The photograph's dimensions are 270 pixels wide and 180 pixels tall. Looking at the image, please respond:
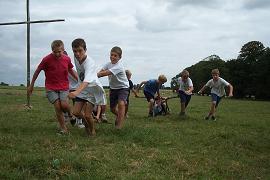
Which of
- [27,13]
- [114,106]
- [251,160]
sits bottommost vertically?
[251,160]

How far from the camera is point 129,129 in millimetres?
9789

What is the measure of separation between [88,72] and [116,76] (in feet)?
5.47

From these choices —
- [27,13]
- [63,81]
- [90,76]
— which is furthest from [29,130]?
[27,13]

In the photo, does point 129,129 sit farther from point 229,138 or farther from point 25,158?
point 25,158

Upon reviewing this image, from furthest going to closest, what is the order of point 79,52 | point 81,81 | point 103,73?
point 103,73
point 81,81
point 79,52

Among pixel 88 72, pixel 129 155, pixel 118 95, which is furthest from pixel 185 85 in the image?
pixel 129 155

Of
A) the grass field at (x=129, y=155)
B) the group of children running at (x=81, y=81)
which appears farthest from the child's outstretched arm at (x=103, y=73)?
the grass field at (x=129, y=155)

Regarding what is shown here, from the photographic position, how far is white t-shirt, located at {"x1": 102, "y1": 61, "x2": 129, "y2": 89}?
991 cm

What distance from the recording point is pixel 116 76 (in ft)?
33.2

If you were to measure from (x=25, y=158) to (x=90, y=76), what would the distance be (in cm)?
265

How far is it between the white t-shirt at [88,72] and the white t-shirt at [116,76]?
945 millimetres

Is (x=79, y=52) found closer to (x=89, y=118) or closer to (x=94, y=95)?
(x=94, y=95)

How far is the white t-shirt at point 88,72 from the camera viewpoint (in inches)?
333

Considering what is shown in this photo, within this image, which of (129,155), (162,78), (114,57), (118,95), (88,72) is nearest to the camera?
(129,155)
